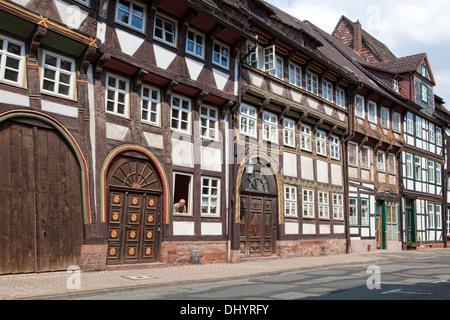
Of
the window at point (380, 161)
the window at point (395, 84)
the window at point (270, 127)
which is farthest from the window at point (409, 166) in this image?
the window at point (270, 127)

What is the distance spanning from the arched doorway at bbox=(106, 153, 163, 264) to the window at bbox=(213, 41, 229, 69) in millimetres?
5128

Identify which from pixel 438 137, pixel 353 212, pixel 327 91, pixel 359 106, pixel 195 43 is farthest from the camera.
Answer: pixel 438 137

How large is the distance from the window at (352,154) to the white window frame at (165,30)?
13.3 meters

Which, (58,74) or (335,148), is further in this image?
(335,148)

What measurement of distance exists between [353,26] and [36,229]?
99.9 feet

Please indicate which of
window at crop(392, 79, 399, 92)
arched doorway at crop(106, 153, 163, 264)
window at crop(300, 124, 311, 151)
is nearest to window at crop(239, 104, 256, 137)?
window at crop(300, 124, 311, 151)

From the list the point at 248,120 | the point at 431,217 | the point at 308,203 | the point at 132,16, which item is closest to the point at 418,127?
the point at 431,217

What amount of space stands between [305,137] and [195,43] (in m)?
7.95

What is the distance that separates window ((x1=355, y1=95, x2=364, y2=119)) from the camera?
26.0 meters

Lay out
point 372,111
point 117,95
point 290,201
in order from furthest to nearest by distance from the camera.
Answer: point 372,111, point 290,201, point 117,95

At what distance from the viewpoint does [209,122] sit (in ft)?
55.7

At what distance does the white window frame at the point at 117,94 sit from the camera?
44.9 ft

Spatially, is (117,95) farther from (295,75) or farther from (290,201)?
(295,75)

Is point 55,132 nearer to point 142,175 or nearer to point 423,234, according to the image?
point 142,175
